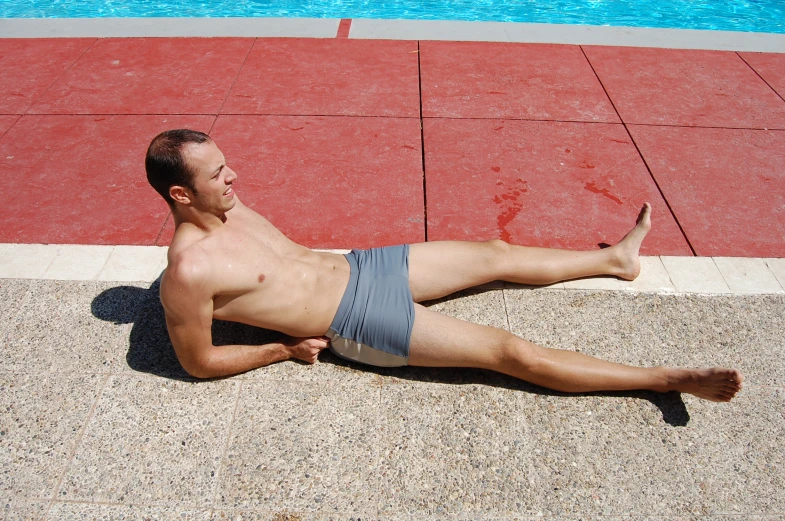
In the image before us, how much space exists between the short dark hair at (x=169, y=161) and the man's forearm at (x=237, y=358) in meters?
0.83

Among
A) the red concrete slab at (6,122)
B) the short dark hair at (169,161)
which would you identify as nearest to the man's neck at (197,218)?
the short dark hair at (169,161)

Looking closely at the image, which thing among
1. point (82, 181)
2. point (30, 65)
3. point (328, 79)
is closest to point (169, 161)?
point (82, 181)

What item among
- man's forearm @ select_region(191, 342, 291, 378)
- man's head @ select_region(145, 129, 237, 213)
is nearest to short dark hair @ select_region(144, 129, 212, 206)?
man's head @ select_region(145, 129, 237, 213)

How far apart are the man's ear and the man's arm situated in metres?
0.30

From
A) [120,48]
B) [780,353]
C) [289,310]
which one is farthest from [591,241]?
[120,48]

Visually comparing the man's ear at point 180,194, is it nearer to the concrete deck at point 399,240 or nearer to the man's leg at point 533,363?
the concrete deck at point 399,240

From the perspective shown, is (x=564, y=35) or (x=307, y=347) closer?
(x=307, y=347)

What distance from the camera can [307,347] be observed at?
320cm

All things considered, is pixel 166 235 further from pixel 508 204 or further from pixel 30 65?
pixel 30 65

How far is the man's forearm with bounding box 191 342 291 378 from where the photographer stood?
305cm

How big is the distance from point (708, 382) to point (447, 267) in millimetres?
1409

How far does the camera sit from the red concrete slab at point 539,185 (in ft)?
13.8

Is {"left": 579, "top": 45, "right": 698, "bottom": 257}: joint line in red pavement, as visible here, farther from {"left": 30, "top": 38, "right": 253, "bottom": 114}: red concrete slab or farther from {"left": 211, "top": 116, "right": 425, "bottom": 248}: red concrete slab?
{"left": 30, "top": 38, "right": 253, "bottom": 114}: red concrete slab

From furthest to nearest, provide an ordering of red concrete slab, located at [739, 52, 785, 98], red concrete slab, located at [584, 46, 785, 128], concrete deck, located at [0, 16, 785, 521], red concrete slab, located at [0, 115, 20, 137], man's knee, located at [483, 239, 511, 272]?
red concrete slab, located at [739, 52, 785, 98] → red concrete slab, located at [584, 46, 785, 128] → red concrete slab, located at [0, 115, 20, 137] → man's knee, located at [483, 239, 511, 272] → concrete deck, located at [0, 16, 785, 521]
